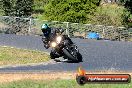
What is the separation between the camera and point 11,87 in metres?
16.1

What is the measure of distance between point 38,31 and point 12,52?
10.1 meters

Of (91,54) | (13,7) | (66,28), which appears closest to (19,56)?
(91,54)

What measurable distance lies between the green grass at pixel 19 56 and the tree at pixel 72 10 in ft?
34.5

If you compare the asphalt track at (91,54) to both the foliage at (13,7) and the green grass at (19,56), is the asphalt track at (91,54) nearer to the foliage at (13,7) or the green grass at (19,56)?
the green grass at (19,56)

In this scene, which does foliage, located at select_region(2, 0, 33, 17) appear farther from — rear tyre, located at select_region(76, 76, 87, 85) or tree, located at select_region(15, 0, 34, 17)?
rear tyre, located at select_region(76, 76, 87, 85)

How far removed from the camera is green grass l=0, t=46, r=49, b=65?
932 inches

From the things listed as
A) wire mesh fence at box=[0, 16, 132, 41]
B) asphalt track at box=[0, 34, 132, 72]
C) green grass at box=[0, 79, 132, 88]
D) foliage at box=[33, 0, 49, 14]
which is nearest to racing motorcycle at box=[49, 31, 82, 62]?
asphalt track at box=[0, 34, 132, 72]

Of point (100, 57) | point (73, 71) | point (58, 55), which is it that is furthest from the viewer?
point (100, 57)

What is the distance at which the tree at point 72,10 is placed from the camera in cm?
3741

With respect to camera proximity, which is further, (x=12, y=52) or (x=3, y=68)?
(x=12, y=52)

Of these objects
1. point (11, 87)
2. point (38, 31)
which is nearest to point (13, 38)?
point (38, 31)

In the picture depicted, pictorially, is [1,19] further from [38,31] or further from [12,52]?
[12,52]

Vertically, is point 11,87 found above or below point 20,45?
above

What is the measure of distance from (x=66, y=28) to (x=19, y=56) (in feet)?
36.7
